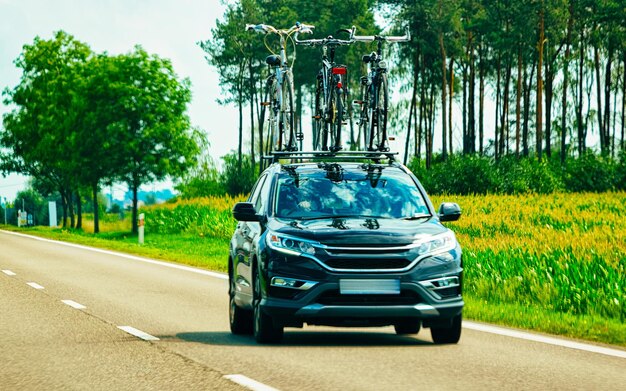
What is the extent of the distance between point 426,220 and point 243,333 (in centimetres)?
238

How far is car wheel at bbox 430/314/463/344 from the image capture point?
1125 cm

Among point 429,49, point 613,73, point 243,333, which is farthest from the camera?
point 613,73

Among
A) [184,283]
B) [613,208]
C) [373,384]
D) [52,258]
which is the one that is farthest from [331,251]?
[613,208]

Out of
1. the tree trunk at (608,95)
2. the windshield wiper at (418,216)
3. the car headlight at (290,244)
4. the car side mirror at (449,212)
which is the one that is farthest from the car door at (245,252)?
the tree trunk at (608,95)

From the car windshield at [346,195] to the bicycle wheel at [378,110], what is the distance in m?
6.00

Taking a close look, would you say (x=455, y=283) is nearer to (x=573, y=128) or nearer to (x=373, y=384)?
(x=373, y=384)

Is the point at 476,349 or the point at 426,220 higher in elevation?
the point at 426,220

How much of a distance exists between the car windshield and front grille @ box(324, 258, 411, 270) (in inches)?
34.8

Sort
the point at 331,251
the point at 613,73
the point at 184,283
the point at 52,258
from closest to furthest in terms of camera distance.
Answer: the point at 331,251, the point at 184,283, the point at 52,258, the point at 613,73

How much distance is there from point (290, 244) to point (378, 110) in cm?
783

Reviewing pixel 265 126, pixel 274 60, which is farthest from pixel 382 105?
pixel 265 126

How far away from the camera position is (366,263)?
10672mm

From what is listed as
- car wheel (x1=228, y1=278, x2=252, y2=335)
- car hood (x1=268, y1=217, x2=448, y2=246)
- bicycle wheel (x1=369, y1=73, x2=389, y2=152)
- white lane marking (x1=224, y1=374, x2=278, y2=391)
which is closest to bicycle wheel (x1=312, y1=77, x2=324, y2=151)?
bicycle wheel (x1=369, y1=73, x2=389, y2=152)

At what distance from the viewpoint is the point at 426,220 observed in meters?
11.5
